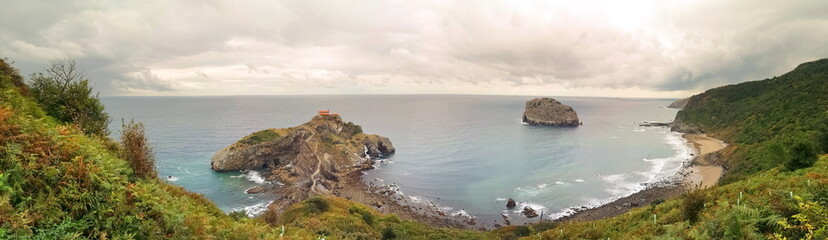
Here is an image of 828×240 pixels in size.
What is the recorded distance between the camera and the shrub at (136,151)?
10.8 m

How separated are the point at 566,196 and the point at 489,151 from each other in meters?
42.7

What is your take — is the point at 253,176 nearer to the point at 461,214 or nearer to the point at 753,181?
the point at 461,214

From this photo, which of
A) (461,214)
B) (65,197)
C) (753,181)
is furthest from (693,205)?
(461,214)

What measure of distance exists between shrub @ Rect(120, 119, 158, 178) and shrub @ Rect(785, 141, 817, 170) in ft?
139

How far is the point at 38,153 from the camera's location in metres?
6.47

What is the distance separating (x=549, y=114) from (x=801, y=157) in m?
151

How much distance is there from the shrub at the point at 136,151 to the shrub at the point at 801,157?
42420 millimetres

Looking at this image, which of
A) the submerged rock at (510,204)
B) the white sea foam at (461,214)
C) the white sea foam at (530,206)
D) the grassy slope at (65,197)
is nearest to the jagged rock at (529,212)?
the white sea foam at (530,206)

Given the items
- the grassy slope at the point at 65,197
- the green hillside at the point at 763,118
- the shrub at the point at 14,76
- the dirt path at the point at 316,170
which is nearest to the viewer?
the grassy slope at the point at 65,197

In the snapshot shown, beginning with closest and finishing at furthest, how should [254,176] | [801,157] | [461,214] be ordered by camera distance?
[801,157] < [461,214] < [254,176]

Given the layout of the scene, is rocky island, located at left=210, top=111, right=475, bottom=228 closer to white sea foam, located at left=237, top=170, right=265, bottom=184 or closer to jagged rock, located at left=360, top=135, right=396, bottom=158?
jagged rock, located at left=360, top=135, right=396, bottom=158

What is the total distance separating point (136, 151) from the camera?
10.8 meters

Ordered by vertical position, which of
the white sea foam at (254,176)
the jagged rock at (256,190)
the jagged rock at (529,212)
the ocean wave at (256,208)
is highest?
the white sea foam at (254,176)

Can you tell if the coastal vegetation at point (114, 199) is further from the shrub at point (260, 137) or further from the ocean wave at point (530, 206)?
the shrub at point (260, 137)
